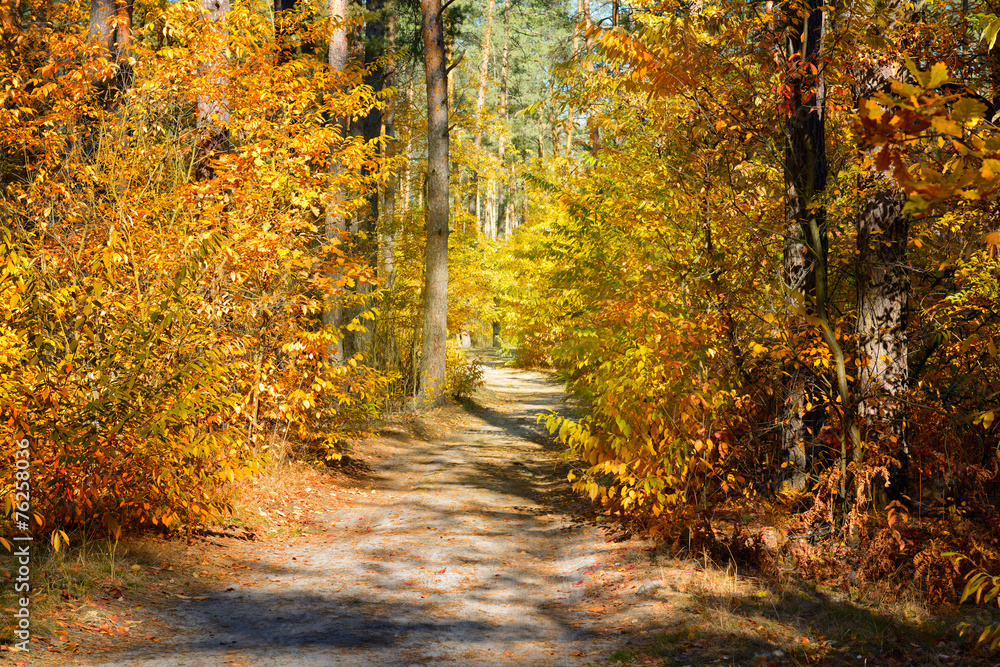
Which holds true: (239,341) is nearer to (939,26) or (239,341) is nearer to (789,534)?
(789,534)

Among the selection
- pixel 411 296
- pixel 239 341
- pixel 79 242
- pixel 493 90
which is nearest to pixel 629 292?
pixel 239 341

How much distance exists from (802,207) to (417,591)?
5.06 meters

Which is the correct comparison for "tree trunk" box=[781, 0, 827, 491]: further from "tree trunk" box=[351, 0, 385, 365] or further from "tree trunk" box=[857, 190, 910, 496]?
"tree trunk" box=[351, 0, 385, 365]

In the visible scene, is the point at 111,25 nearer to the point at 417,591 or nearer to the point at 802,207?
the point at 417,591

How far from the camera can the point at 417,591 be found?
22.0ft

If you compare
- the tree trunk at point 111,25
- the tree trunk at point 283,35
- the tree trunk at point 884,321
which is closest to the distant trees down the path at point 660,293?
the tree trunk at point 884,321

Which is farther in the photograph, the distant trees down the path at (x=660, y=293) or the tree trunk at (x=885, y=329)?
the tree trunk at (x=885, y=329)

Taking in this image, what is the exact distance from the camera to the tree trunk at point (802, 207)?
6777 millimetres

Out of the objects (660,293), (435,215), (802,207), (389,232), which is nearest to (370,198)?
(389,232)

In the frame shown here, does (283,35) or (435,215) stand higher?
(283,35)

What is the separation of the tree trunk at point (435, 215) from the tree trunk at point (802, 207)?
11.0 meters

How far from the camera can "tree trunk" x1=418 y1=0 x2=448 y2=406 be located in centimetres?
1731

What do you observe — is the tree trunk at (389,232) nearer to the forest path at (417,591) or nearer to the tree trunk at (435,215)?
the tree trunk at (435,215)

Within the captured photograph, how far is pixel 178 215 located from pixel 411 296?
12615mm
